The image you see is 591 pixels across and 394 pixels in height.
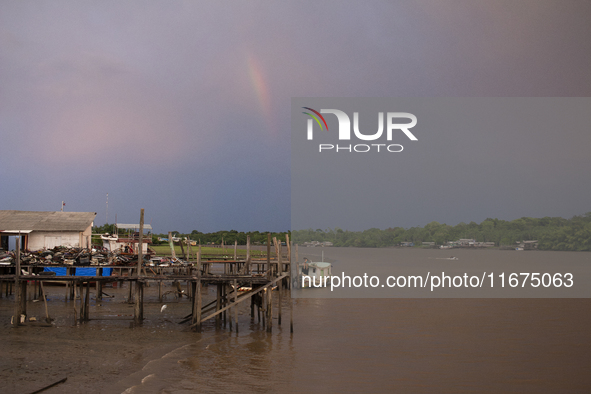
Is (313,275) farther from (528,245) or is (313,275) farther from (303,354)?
(528,245)

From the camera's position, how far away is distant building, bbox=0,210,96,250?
32.3 metres

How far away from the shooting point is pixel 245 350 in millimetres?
14609

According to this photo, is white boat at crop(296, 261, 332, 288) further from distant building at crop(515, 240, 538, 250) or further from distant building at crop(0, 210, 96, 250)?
distant building at crop(515, 240, 538, 250)

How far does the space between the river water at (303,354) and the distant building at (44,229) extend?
1028 cm

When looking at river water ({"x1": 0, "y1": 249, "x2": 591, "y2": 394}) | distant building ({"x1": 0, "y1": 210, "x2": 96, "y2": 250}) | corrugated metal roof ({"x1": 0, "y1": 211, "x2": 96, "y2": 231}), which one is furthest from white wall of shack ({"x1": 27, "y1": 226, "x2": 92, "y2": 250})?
river water ({"x1": 0, "y1": 249, "x2": 591, "y2": 394})

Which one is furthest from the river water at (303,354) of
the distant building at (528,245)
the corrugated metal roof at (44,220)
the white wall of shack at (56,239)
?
the distant building at (528,245)

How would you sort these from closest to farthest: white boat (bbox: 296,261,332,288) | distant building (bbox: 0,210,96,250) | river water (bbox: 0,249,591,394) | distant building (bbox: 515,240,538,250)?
river water (bbox: 0,249,591,394), distant building (bbox: 0,210,96,250), white boat (bbox: 296,261,332,288), distant building (bbox: 515,240,538,250)

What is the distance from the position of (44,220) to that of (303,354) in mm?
25677

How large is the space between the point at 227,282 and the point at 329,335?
401cm

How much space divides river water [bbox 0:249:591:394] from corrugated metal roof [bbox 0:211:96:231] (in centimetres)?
1057

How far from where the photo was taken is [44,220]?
110ft

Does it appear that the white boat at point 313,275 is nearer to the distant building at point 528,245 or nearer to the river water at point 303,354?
the river water at point 303,354

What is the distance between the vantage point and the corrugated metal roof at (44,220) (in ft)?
107

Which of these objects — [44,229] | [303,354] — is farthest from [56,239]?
[303,354]
